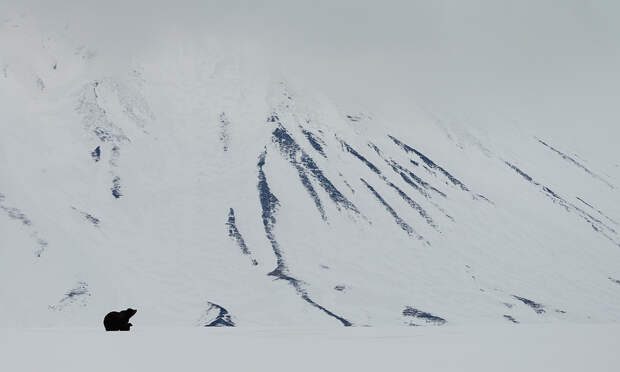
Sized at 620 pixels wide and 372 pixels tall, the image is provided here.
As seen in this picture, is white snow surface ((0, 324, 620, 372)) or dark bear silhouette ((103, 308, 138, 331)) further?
dark bear silhouette ((103, 308, 138, 331))

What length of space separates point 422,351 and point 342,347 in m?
1.75

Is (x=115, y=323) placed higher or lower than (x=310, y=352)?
higher

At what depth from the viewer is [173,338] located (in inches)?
647

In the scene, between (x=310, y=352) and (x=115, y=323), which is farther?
(x=115, y=323)

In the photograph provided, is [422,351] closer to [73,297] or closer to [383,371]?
[383,371]

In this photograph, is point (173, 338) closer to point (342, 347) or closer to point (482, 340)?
point (342, 347)

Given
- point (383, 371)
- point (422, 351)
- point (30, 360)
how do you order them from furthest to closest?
point (422, 351), point (30, 360), point (383, 371)

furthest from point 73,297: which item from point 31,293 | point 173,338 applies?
point 173,338

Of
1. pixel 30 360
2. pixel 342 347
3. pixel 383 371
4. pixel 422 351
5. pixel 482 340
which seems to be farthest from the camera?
pixel 482 340

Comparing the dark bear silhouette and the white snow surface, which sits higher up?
the dark bear silhouette

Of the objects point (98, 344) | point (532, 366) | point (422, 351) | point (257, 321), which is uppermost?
point (257, 321)

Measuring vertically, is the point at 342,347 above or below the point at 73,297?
below

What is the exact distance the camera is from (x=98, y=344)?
14.5 meters

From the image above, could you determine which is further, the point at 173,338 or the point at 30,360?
the point at 173,338
